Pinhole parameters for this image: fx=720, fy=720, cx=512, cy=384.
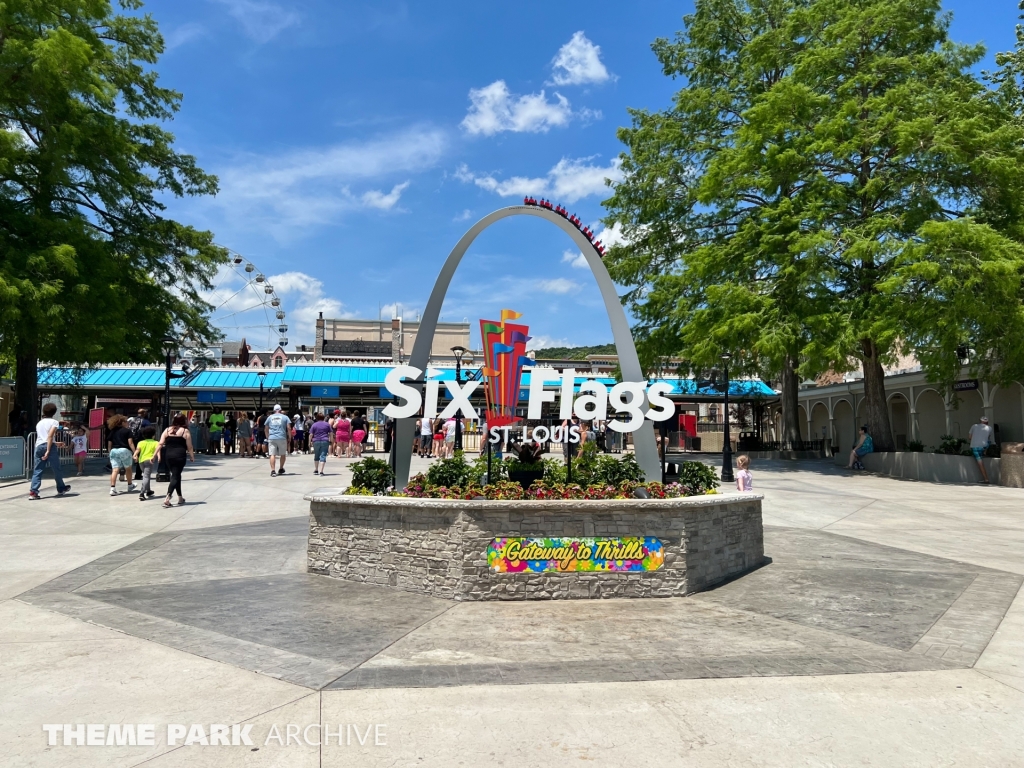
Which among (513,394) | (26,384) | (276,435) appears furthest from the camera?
(26,384)

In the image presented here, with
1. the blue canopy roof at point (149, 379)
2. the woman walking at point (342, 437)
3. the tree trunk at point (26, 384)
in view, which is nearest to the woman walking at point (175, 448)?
the tree trunk at point (26, 384)

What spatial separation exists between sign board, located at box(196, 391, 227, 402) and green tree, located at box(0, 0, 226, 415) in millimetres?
8409

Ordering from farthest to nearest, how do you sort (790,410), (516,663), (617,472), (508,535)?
1. (790,410)
2. (617,472)
3. (508,535)
4. (516,663)

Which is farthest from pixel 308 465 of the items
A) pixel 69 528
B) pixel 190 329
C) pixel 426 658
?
pixel 426 658

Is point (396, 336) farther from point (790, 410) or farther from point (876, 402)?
point (876, 402)

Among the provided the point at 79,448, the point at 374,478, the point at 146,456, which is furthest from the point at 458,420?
the point at 79,448

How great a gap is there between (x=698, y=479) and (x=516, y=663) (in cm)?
480

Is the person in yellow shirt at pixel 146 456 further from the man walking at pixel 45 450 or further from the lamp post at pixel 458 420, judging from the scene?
the lamp post at pixel 458 420

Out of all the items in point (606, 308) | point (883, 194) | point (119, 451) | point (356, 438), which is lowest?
point (119, 451)

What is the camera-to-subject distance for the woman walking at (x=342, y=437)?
1003 inches

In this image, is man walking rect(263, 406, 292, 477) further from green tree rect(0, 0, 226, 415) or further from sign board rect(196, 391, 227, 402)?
sign board rect(196, 391, 227, 402)

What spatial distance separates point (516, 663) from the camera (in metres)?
5.79

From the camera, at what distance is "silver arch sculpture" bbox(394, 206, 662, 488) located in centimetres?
959

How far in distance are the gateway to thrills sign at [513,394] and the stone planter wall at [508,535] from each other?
140cm
